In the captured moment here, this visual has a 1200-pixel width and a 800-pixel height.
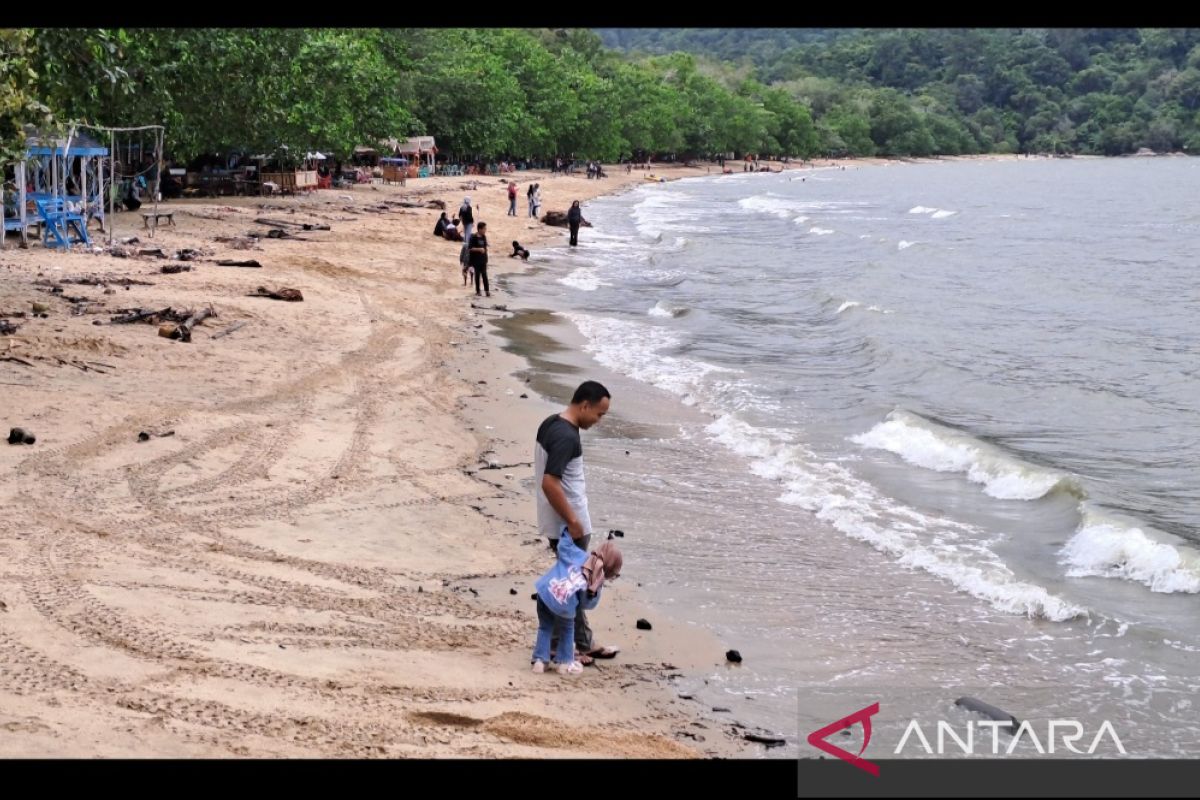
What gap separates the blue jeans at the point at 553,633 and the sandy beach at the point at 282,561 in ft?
0.47

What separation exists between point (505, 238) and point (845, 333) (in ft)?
57.9

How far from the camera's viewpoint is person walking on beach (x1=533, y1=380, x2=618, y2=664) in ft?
20.9

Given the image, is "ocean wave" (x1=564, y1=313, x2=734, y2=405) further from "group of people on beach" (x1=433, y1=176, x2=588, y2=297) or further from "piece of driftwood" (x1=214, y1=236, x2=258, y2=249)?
"piece of driftwood" (x1=214, y1=236, x2=258, y2=249)

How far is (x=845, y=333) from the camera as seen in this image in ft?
79.5

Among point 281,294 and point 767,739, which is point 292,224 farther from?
point 767,739

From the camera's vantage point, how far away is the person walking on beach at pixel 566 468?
20.9 ft

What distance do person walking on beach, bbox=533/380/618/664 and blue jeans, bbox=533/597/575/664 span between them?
36cm

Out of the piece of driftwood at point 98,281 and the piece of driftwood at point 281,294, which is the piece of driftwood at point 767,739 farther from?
the piece of driftwood at point 98,281

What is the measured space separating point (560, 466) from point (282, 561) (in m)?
2.55

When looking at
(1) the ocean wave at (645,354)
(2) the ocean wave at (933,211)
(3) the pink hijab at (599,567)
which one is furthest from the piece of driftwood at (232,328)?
(2) the ocean wave at (933,211)

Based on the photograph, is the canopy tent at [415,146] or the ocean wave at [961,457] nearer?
the ocean wave at [961,457]
